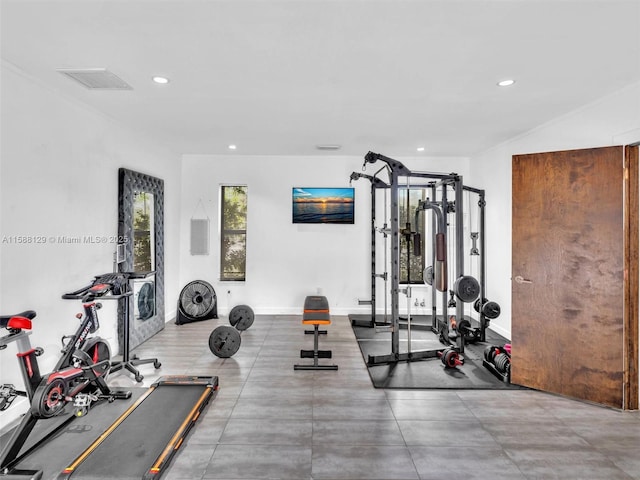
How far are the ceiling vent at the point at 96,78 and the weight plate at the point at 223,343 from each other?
8.42 feet

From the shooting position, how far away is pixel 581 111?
11.5 ft

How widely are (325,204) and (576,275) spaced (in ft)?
12.3

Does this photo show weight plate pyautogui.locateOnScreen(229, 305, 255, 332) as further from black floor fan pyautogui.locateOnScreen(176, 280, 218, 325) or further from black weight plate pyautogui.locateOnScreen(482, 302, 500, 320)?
black weight plate pyautogui.locateOnScreen(482, 302, 500, 320)

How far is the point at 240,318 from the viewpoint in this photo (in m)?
5.03

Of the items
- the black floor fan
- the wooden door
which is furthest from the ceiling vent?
the wooden door

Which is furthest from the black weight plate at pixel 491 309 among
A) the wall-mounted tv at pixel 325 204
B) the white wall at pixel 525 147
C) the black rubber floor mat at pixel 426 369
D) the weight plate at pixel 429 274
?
the wall-mounted tv at pixel 325 204

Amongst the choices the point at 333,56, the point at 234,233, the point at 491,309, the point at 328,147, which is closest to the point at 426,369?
the point at 491,309

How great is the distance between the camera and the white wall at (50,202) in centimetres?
267

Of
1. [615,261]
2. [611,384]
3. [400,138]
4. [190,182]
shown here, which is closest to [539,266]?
[615,261]

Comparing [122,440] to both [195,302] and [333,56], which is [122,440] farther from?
[195,302]

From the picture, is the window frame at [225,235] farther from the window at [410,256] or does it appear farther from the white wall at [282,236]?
the window at [410,256]

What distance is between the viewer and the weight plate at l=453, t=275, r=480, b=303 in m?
3.95

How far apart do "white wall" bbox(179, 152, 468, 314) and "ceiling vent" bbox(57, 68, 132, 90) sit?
3.00 m

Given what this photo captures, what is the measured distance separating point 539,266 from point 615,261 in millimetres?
544
